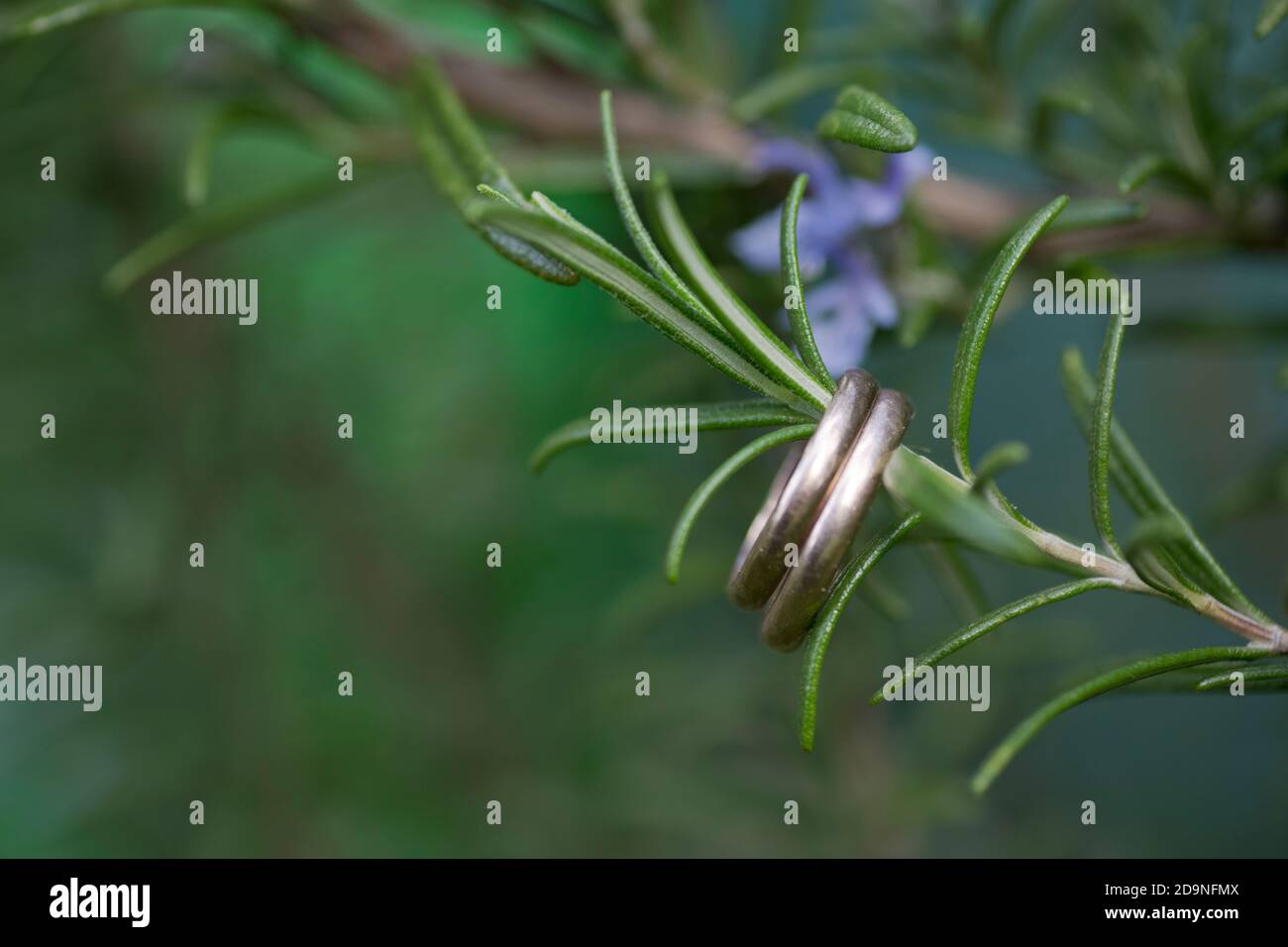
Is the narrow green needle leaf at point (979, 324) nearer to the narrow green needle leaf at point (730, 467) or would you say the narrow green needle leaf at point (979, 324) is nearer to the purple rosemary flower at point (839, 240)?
the narrow green needle leaf at point (730, 467)

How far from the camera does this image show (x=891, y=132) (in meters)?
0.35

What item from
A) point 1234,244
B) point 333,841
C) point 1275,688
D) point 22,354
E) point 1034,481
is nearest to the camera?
point 1275,688

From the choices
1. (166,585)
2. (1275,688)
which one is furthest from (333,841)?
(1275,688)

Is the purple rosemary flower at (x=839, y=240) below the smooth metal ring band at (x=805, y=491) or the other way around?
the other way around

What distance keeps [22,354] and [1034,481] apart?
1083 millimetres

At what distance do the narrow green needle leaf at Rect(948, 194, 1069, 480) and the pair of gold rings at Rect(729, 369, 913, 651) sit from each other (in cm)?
3

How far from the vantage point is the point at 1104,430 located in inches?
12.7

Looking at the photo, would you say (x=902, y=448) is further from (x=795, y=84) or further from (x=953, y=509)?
(x=795, y=84)

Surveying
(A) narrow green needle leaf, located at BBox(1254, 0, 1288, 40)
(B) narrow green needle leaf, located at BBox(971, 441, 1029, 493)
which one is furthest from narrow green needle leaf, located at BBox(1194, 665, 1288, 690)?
(A) narrow green needle leaf, located at BBox(1254, 0, 1288, 40)

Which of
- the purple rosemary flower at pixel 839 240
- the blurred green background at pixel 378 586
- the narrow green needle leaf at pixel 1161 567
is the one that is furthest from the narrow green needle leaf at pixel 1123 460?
the blurred green background at pixel 378 586

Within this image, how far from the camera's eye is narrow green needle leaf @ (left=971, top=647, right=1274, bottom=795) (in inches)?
11.6

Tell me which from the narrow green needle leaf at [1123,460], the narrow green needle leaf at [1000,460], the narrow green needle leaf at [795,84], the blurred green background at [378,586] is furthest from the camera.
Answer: the blurred green background at [378,586]

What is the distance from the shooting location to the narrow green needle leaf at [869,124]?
0.34 metres
